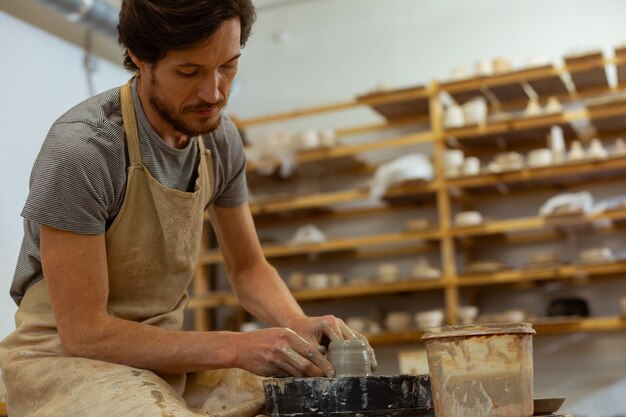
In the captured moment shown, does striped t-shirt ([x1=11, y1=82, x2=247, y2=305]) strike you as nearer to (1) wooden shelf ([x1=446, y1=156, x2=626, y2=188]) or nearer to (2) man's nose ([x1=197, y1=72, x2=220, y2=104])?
(2) man's nose ([x1=197, y1=72, x2=220, y2=104])

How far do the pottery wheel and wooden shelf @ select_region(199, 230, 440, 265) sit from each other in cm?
488

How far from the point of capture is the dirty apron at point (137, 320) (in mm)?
2025

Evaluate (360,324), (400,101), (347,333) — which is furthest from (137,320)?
(400,101)

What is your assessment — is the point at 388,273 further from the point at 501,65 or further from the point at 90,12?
the point at 90,12

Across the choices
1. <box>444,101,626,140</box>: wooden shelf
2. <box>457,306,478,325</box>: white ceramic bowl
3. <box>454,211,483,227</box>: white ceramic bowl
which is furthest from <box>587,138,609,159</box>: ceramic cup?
<box>457,306,478,325</box>: white ceramic bowl

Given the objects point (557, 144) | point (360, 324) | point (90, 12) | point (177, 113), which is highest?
point (90, 12)

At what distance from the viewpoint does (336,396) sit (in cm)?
195

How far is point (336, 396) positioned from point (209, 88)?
85cm

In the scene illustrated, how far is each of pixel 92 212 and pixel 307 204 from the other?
520 cm

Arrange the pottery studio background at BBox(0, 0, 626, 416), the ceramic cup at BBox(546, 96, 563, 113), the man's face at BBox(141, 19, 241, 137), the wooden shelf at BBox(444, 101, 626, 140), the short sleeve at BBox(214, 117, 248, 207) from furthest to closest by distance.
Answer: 1. the ceramic cup at BBox(546, 96, 563, 113)
2. the wooden shelf at BBox(444, 101, 626, 140)
3. the pottery studio background at BBox(0, 0, 626, 416)
4. the short sleeve at BBox(214, 117, 248, 207)
5. the man's face at BBox(141, 19, 241, 137)

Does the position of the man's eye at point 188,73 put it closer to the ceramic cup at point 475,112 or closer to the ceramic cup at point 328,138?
the ceramic cup at point 475,112

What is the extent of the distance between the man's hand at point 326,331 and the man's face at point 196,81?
609mm

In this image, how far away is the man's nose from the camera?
220 cm

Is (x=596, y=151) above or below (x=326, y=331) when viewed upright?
above
